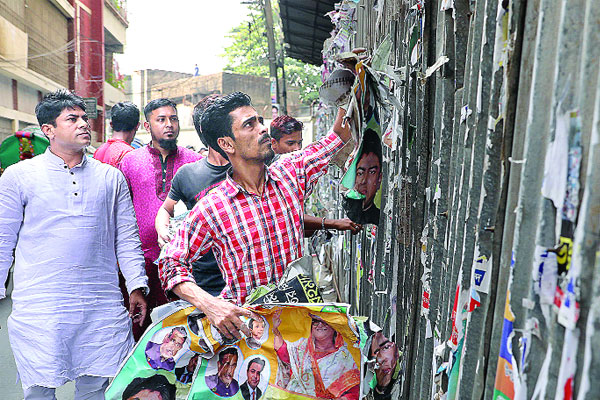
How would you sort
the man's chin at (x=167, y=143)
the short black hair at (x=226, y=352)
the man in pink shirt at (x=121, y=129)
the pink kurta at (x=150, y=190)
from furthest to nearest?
the man in pink shirt at (x=121, y=129), the man's chin at (x=167, y=143), the pink kurta at (x=150, y=190), the short black hair at (x=226, y=352)

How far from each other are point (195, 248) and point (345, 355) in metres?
0.83

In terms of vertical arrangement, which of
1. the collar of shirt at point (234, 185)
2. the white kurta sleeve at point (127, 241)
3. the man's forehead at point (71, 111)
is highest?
the man's forehead at point (71, 111)

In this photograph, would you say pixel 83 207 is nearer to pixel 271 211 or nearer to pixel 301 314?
pixel 271 211

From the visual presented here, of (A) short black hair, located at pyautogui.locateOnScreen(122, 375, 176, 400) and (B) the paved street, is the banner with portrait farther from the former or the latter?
(B) the paved street

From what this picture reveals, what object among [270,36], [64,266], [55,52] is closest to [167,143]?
[64,266]

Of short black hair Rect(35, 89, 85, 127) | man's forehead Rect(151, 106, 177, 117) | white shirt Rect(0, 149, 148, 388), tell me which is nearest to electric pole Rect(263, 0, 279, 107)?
man's forehead Rect(151, 106, 177, 117)

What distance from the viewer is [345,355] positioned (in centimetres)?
234

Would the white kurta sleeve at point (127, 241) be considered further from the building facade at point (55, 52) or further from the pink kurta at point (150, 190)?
the building facade at point (55, 52)

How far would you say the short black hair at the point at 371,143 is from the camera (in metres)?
2.78

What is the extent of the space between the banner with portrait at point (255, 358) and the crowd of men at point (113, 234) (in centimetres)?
8

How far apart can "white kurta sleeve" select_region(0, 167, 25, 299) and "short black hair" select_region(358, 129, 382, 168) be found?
2108 millimetres

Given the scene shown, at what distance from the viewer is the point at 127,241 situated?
390 centimetres

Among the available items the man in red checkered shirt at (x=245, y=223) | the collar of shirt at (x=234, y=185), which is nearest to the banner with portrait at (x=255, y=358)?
the man in red checkered shirt at (x=245, y=223)

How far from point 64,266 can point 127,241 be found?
42 cm
